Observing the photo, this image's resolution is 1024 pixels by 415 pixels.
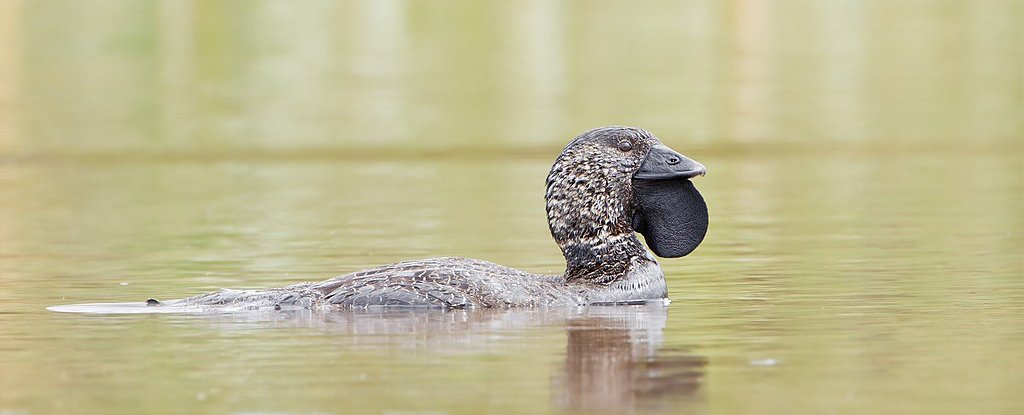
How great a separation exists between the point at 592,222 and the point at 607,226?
11 centimetres

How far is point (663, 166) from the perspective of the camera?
13977mm

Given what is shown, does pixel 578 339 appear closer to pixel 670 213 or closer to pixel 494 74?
pixel 670 213

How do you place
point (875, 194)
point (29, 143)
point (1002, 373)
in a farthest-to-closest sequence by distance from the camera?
point (29, 143)
point (875, 194)
point (1002, 373)

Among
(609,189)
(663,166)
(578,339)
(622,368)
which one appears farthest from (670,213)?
(622,368)

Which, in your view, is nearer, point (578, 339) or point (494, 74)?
point (578, 339)

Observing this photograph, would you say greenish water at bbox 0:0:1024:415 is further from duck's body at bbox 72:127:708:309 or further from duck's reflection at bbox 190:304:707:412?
duck's body at bbox 72:127:708:309

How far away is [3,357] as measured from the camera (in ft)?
37.5

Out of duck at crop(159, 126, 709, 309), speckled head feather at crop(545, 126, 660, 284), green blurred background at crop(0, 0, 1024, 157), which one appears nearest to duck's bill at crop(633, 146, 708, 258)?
duck at crop(159, 126, 709, 309)

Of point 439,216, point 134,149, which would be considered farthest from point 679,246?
point 134,149

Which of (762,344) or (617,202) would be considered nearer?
(762,344)

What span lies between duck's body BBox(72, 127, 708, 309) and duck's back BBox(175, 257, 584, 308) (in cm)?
2

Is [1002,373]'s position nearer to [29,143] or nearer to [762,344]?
[762,344]

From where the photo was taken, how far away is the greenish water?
34.3 ft

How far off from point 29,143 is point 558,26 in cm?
3328
